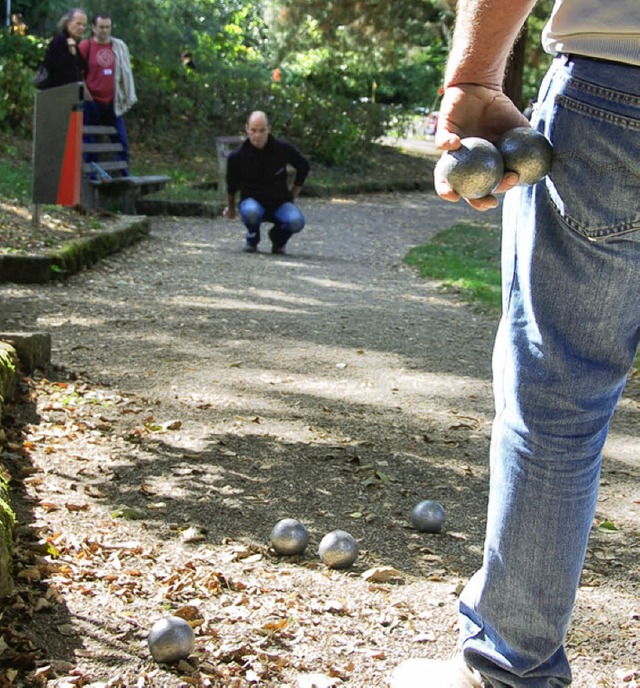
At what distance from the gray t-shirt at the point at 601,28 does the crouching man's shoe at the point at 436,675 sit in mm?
1385

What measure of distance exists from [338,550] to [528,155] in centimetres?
201

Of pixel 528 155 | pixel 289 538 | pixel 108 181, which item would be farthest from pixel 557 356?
pixel 108 181

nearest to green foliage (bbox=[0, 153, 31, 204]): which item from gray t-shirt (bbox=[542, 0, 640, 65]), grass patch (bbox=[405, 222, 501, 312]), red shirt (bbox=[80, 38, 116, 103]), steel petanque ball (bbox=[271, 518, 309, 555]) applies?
red shirt (bbox=[80, 38, 116, 103])

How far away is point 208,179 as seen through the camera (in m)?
20.3

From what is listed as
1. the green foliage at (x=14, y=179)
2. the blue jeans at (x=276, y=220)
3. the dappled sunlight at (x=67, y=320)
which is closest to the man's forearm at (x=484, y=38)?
the dappled sunlight at (x=67, y=320)

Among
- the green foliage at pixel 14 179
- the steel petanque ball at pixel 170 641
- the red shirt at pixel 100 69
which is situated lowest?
the green foliage at pixel 14 179

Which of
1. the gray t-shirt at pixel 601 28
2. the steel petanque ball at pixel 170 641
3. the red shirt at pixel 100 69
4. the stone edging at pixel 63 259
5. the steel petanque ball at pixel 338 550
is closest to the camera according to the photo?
the gray t-shirt at pixel 601 28

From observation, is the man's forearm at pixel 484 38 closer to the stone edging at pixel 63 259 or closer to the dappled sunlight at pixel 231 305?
the dappled sunlight at pixel 231 305

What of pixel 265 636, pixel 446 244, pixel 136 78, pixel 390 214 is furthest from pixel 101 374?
pixel 136 78

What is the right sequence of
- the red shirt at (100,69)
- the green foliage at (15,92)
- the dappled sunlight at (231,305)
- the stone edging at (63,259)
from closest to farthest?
the dappled sunlight at (231,305) → the stone edging at (63,259) → the red shirt at (100,69) → the green foliage at (15,92)

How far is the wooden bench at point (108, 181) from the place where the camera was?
14.0 m

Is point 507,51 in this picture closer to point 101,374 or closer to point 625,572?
point 625,572

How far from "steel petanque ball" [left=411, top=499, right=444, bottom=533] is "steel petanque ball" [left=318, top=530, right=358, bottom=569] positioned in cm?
49

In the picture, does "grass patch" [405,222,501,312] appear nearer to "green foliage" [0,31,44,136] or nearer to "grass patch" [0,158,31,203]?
"grass patch" [0,158,31,203]
